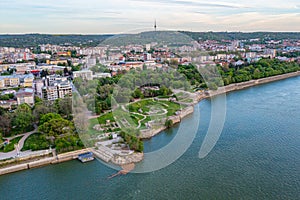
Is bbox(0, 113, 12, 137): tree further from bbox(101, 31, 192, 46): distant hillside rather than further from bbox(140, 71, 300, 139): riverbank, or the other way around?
bbox(101, 31, 192, 46): distant hillside

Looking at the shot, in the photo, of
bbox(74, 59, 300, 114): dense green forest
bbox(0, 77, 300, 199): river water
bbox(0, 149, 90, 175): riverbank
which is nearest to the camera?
bbox(0, 77, 300, 199): river water

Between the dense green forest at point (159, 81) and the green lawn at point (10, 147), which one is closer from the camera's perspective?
the green lawn at point (10, 147)

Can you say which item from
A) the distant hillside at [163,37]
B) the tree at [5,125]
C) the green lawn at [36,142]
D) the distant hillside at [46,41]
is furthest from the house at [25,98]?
the distant hillside at [46,41]

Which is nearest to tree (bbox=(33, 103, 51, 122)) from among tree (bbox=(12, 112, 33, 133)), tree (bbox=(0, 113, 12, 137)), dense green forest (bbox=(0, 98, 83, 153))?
dense green forest (bbox=(0, 98, 83, 153))

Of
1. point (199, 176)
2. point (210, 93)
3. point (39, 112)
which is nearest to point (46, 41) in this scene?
point (210, 93)

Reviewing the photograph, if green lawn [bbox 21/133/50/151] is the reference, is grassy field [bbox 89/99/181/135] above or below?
above

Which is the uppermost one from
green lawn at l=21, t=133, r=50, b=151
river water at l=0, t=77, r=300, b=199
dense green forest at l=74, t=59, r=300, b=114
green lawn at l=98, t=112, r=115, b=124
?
dense green forest at l=74, t=59, r=300, b=114

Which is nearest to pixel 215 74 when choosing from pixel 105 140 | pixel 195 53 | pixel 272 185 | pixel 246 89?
pixel 246 89

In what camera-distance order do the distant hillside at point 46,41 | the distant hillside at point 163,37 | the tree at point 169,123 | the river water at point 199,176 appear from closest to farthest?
1. the river water at point 199,176
2. the tree at point 169,123
3. the distant hillside at point 163,37
4. the distant hillside at point 46,41

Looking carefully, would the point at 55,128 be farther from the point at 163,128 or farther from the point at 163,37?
the point at 163,37

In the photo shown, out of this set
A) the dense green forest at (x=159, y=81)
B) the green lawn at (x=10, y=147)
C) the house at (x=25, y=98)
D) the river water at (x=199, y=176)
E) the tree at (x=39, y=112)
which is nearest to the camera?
the river water at (x=199, y=176)

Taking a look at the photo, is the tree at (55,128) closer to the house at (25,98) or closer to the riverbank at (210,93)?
the riverbank at (210,93)
